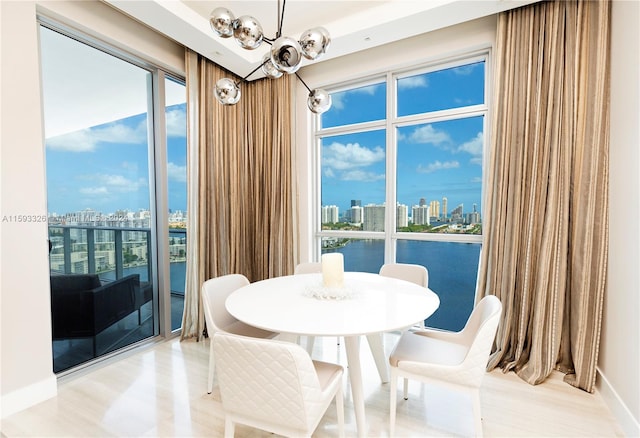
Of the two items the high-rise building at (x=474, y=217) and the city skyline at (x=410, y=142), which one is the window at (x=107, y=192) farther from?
the high-rise building at (x=474, y=217)

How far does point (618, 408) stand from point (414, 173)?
2.16m

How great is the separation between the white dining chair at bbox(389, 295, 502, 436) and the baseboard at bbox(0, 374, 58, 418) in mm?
2191

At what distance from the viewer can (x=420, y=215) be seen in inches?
120

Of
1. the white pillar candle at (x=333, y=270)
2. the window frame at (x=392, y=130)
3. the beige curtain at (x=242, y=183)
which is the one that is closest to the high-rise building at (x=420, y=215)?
the window frame at (x=392, y=130)

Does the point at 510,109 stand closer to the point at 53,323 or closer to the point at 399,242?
the point at 399,242

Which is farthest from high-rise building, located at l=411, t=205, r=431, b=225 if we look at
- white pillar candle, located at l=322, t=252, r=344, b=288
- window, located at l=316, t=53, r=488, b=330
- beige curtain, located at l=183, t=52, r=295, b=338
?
white pillar candle, located at l=322, t=252, r=344, b=288

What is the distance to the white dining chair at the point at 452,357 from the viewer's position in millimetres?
1420

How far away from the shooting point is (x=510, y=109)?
7.76ft

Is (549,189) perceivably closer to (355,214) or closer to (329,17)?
(355,214)

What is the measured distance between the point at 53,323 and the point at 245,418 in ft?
6.40

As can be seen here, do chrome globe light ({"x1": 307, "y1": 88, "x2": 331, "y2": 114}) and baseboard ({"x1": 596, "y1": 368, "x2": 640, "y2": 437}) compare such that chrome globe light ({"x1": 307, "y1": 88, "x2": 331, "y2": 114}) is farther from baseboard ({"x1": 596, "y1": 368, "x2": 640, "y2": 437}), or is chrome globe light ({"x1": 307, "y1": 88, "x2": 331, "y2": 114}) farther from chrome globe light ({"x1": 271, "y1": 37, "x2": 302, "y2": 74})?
baseboard ({"x1": 596, "y1": 368, "x2": 640, "y2": 437})

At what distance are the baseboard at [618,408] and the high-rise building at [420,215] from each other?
63.1 inches

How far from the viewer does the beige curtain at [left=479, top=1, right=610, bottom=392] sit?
2053 millimetres

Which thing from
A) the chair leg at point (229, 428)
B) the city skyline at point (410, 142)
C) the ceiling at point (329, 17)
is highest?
the ceiling at point (329, 17)
